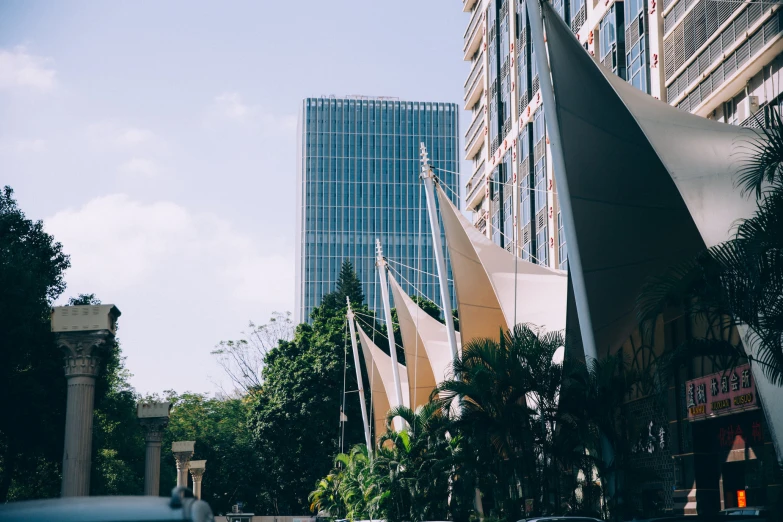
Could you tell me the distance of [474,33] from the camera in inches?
2391

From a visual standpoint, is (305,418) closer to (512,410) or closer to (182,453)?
(182,453)

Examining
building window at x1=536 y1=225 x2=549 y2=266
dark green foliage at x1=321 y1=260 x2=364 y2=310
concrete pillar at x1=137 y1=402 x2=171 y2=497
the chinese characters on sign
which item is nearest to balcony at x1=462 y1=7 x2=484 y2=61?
building window at x1=536 y1=225 x2=549 y2=266

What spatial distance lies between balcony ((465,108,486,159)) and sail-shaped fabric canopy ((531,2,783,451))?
113 feet

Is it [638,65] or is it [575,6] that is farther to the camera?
[575,6]

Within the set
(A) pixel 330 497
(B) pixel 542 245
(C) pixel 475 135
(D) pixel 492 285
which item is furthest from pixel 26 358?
(C) pixel 475 135

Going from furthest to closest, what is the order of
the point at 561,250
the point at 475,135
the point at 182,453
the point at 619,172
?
the point at 475,135 < the point at 561,250 < the point at 182,453 < the point at 619,172

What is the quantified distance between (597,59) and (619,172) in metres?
15.2

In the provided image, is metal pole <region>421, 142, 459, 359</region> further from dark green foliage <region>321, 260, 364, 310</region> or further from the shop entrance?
dark green foliage <region>321, 260, 364, 310</region>

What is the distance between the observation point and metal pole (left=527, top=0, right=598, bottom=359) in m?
22.0

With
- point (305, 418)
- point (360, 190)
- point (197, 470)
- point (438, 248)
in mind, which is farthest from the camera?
point (360, 190)

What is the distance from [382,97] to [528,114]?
324ft

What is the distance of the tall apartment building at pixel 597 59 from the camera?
24.5 meters

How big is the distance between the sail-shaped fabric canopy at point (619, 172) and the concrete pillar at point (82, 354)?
1071 centimetres

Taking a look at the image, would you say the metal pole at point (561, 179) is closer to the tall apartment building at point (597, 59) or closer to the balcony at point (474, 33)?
the tall apartment building at point (597, 59)
